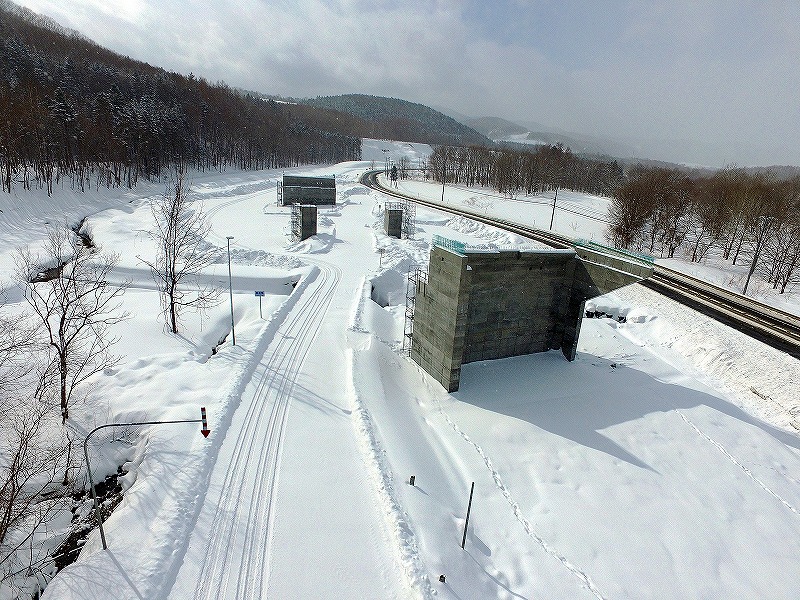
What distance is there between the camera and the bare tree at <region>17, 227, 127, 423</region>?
16.2 m

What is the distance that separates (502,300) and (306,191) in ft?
156

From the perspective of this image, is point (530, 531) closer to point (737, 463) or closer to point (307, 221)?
point (737, 463)

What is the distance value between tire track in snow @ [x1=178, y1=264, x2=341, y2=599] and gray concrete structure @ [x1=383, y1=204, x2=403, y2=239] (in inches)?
1069

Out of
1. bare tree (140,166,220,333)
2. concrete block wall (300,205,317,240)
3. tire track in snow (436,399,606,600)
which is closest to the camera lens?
tire track in snow (436,399,606,600)

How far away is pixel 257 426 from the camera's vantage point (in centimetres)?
1548

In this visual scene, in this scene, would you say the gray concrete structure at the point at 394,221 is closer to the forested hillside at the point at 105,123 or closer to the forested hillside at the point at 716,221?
the forested hillside at the point at 716,221

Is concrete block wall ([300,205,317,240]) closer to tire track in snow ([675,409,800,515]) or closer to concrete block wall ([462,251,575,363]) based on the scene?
concrete block wall ([462,251,575,363])

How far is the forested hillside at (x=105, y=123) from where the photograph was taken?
51625 mm

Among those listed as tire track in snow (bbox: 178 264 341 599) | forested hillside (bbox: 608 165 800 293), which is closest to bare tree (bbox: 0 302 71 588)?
tire track in snow (bbox: 178 264 341 599)

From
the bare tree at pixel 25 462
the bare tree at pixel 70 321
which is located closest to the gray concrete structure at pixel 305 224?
the bare tree at pixel 70 321

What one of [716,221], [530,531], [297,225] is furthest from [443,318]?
[716,221]

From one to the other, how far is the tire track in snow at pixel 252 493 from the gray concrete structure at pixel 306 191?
4447 cm

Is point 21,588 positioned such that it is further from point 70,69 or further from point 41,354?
point 70,69

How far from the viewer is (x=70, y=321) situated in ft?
71.3
